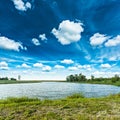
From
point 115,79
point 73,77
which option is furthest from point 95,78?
A: point 115,79

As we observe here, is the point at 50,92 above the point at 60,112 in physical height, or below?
above

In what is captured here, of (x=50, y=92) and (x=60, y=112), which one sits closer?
(x=60, y=112)

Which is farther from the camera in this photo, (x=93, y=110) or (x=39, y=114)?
(x=93, y=110)

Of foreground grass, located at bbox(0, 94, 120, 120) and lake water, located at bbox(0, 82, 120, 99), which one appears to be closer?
foreground grass, located at bbox(0, 94, 120, 120)

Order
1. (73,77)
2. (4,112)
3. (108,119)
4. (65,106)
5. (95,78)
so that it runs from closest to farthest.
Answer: (108,119)
(4,112)
(65,106)
(95,78)
(73,77)

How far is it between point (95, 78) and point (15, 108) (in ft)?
546

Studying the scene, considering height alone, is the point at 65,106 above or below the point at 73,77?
below

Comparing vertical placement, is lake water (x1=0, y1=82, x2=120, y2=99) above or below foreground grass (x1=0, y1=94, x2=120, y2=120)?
above

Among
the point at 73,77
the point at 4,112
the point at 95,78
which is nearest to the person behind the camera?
the point at 4,112

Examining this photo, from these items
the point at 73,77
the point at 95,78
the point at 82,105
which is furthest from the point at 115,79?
the point at 82,105

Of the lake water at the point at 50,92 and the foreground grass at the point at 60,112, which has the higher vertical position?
the lake water at the point at 50,92

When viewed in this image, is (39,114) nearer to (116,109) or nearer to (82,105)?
(82,105)

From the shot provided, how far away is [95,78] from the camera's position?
173625mm

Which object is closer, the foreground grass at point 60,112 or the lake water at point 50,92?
the foreground grass at point 60,112
